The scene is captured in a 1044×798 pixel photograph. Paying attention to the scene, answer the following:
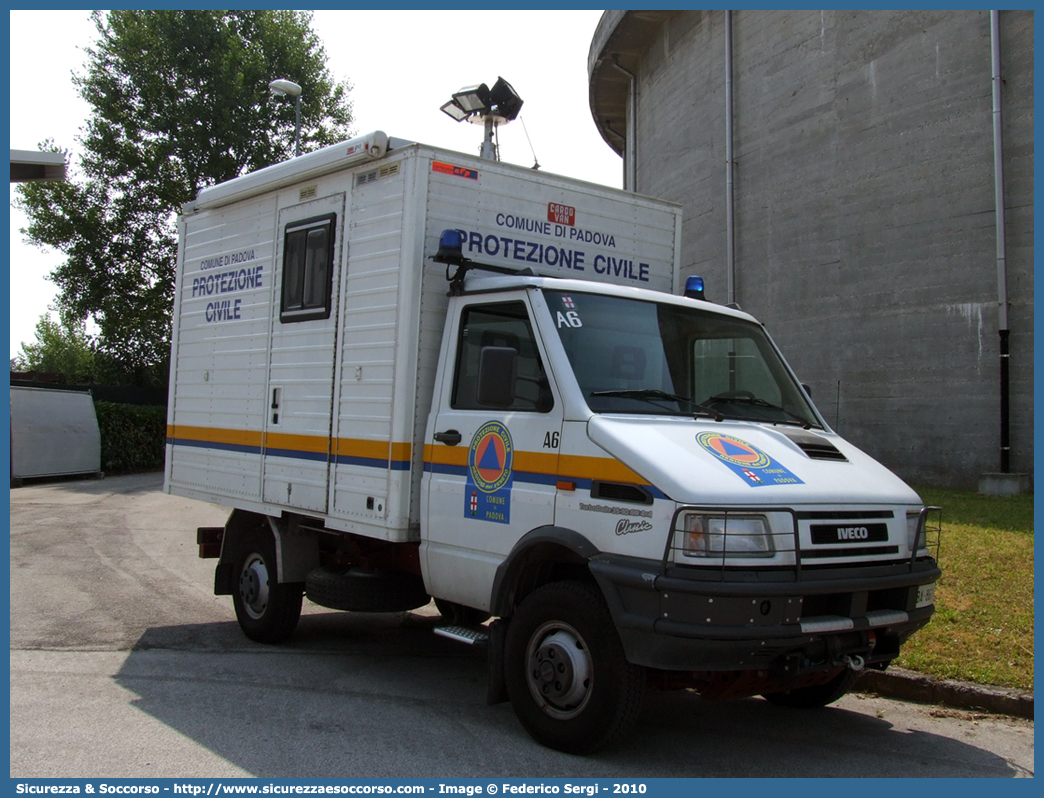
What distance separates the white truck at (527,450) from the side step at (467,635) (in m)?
0.03

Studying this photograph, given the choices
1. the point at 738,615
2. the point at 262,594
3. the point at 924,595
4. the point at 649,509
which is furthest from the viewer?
the point at 262,594

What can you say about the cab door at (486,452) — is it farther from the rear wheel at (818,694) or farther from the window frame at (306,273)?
the rear wheel at (818,694)

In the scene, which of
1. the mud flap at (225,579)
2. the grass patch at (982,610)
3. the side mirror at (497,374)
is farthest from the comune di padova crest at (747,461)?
the mud flap at (225,579)

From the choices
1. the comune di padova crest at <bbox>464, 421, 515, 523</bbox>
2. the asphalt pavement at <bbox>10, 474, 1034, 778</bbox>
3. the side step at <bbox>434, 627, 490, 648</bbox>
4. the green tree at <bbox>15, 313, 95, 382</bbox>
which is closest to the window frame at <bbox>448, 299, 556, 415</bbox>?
the comune di padova crest at <bbox>464, 421, 515, 523</bbox>

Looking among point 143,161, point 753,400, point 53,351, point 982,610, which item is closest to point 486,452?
point 753,400

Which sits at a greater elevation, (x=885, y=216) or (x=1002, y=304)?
(x=885, y=216)

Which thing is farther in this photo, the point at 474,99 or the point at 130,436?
the point at 130,436

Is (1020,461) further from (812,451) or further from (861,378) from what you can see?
(812,451)

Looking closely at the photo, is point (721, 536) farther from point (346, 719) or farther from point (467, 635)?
point (346, 719)

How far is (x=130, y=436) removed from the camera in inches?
968

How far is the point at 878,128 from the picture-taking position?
51.2 ft

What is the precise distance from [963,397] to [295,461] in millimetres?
11289

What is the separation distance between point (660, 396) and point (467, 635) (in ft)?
6.07

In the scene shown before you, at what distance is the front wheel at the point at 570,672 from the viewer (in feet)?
15.0
